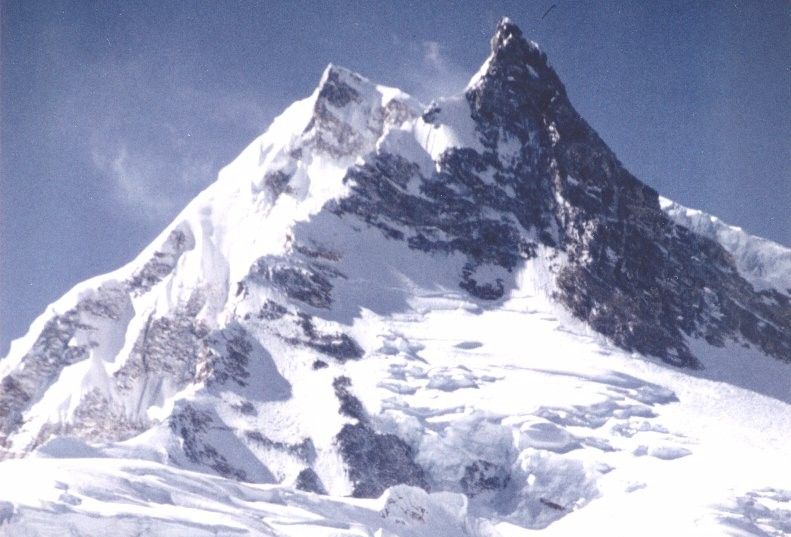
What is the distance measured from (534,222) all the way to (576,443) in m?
49.7

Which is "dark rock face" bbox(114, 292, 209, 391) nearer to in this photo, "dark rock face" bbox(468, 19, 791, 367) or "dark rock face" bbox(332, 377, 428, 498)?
"dark rock face" bbox(468, 19, 791, 367)

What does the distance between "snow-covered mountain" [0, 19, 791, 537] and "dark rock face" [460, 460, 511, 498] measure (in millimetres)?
185

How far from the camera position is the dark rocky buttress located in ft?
433

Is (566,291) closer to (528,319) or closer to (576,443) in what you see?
(528,319)

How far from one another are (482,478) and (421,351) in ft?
Result: 79.4

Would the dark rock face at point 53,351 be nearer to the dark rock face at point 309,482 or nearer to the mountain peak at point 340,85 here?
the mountain peak at point 340,85

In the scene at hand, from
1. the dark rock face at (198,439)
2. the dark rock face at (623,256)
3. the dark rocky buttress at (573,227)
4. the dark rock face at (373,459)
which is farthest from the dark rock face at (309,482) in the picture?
the dark rock face at (623,256)

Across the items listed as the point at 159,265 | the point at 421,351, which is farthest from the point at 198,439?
the point at 159,265

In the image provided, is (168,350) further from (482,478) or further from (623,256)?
(482,478)

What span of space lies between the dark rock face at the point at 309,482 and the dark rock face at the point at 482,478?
11676mm

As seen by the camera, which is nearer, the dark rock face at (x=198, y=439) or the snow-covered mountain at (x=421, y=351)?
the snow-covered mountain at (x=421, y=351)

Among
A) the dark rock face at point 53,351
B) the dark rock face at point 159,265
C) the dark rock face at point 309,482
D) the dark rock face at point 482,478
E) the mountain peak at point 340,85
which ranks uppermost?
the mountain peak at point 340,85

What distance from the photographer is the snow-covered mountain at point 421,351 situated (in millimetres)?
80812

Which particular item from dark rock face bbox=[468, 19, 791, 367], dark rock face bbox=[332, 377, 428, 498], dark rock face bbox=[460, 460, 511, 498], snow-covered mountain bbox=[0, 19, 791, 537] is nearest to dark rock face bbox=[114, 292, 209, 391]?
snow-covered mountain bbox=[0, 19, 791, 537]
